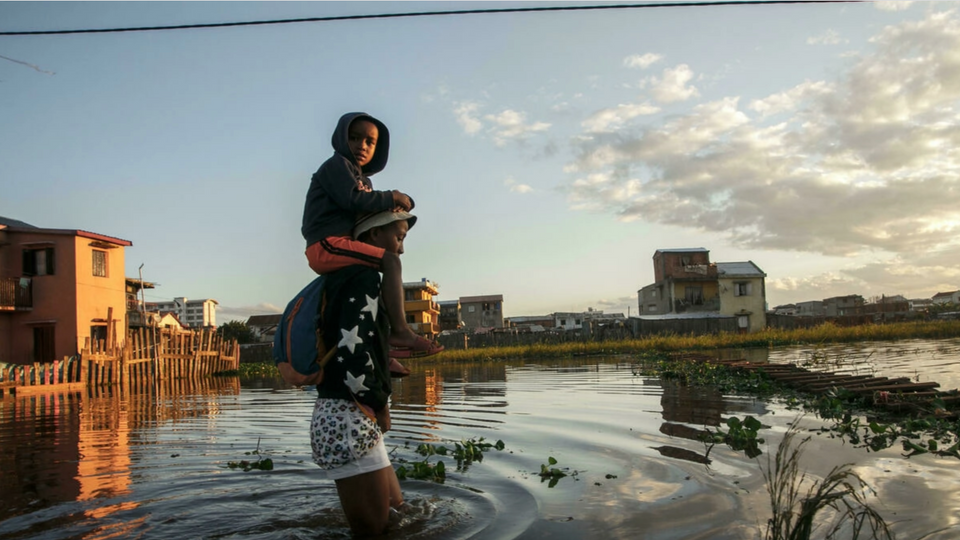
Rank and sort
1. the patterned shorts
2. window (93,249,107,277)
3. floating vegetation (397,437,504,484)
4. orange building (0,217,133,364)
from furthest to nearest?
window (93,249,107,277)
orange building (0,217,133,364)
floating vegetation (397,437,504,484)
the patterned shorts

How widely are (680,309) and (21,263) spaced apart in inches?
1830

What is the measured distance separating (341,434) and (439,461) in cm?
209

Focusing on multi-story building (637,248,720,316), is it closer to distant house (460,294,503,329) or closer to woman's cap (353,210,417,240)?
distant house (460,294,503,329)

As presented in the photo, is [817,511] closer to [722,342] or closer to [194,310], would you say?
[722,342]

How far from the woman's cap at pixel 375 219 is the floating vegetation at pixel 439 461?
2.05m

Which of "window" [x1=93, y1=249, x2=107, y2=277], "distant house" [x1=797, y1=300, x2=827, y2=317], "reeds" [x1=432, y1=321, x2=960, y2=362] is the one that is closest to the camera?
"window" [x1=93, y1=249, x2=107, y2=277]

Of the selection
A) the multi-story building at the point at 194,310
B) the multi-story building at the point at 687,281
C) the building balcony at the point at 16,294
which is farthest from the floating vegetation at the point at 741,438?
the multi-story building at the point at 194,310

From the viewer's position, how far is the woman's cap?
3.37 m

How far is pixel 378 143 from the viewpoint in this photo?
369 cm

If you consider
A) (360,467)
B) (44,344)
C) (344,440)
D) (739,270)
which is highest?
(739,270)

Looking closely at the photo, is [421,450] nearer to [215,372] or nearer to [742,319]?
[215,372]

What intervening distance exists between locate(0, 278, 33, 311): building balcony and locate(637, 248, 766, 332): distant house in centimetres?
4272

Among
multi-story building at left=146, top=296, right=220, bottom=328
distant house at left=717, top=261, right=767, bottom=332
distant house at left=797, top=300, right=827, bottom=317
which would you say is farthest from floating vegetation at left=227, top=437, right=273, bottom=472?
distant house at left=797, top=300, right=827, bottom=317

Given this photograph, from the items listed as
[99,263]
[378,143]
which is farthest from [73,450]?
[99,263]
